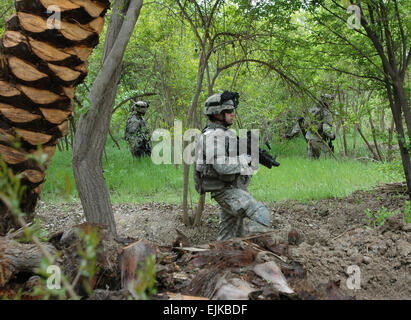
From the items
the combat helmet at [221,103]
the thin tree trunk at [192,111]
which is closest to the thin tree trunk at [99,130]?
the combat helmet at [221,103]

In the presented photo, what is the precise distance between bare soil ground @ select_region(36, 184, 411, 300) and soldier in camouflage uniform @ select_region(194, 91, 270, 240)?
0.34 metres

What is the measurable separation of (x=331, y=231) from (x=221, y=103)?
2.20 meters

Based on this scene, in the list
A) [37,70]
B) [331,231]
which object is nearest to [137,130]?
[331,231]

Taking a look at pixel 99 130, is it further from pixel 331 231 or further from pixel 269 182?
pixel 269 182

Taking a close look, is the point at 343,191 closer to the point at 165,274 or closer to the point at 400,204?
the point at 400,204

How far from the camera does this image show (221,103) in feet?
13.0

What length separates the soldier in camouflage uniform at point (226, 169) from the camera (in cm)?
367

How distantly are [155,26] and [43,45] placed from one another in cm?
793

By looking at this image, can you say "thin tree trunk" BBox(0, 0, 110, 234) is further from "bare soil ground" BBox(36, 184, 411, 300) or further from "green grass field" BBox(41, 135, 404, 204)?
"green grass field" BBox(41, 135, 404, 204)

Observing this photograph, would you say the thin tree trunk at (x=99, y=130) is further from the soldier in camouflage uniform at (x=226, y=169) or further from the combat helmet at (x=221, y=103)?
the combat helmet at (x=221, y=103)

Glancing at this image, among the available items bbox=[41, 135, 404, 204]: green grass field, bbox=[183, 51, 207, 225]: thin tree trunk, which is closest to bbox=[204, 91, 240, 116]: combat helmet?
bbox=[183, 51, 207, 225]: thin tree trunk

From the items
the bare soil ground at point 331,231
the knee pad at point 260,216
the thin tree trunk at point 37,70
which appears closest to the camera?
the thin tree trunk at point 37,70
